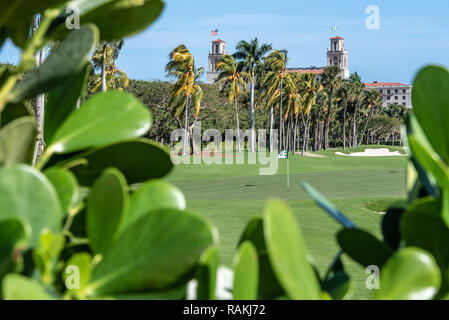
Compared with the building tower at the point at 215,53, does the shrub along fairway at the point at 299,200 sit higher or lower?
lower

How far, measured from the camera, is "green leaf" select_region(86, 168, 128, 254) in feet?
1.69

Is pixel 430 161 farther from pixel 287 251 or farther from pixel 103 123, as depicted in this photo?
pixel 103 123

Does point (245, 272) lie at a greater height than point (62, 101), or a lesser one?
lesser

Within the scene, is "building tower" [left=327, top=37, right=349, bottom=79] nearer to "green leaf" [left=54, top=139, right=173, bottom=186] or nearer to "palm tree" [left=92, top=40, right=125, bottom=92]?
"palm tree" [left=92, top=40, right=125, bottom=92]

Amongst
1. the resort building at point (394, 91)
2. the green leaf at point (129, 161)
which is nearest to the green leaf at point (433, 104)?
the green leaf at point (129, 161)

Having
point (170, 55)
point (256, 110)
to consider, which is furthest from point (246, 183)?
point (256, 110)

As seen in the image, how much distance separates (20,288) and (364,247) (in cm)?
38

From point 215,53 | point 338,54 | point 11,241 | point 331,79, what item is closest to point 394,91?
point 338,54

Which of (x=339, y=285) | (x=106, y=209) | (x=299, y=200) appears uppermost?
(x=106, y=209)

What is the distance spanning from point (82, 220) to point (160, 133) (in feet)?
182

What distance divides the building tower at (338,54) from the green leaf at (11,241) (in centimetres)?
15543

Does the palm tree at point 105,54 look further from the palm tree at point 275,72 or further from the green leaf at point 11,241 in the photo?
the green leaf at point 11,241

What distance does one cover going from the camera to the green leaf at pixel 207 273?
1.55 ft

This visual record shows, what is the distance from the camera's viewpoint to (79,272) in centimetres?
54
